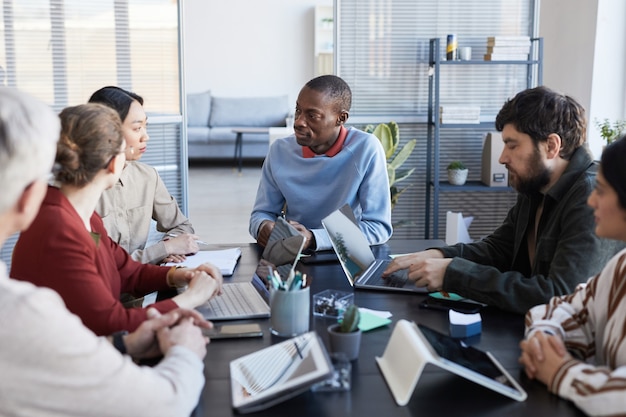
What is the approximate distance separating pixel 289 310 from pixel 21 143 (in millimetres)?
722

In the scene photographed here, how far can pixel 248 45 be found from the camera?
10.4 metres

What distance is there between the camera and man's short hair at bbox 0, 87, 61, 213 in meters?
1.00

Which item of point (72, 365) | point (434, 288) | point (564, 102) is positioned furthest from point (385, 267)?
point (72, 365)

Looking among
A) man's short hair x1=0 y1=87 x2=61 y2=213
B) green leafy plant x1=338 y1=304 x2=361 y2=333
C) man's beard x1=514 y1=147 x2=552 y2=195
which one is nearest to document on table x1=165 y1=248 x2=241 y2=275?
green leafy plant x1=338 y1=304 x2=361 y2=333

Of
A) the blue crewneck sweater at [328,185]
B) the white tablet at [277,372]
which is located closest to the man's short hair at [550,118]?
the blue crewneck sweater at [328,185]

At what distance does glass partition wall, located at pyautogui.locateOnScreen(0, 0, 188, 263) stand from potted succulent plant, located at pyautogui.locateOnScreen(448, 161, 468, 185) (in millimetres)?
1680

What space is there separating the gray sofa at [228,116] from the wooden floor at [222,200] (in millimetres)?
242

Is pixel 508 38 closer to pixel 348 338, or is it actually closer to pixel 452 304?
pixel 452 304

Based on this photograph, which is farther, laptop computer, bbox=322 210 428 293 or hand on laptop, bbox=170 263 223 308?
laptop computer, bbox=322 210 428 293

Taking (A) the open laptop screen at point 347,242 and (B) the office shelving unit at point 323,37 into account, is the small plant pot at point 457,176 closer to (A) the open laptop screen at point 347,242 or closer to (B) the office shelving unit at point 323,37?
(A) the open laptop screen at point 347,242

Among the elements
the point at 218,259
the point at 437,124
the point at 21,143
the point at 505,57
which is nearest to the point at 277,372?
the point at 21,143

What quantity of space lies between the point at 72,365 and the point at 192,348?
32 centimetres

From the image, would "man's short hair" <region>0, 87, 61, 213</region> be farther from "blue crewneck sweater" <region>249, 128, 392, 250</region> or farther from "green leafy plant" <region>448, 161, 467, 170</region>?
"green leafy plant" <region>448, 161, 467, 170</region>

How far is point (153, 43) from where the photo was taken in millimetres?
4270
